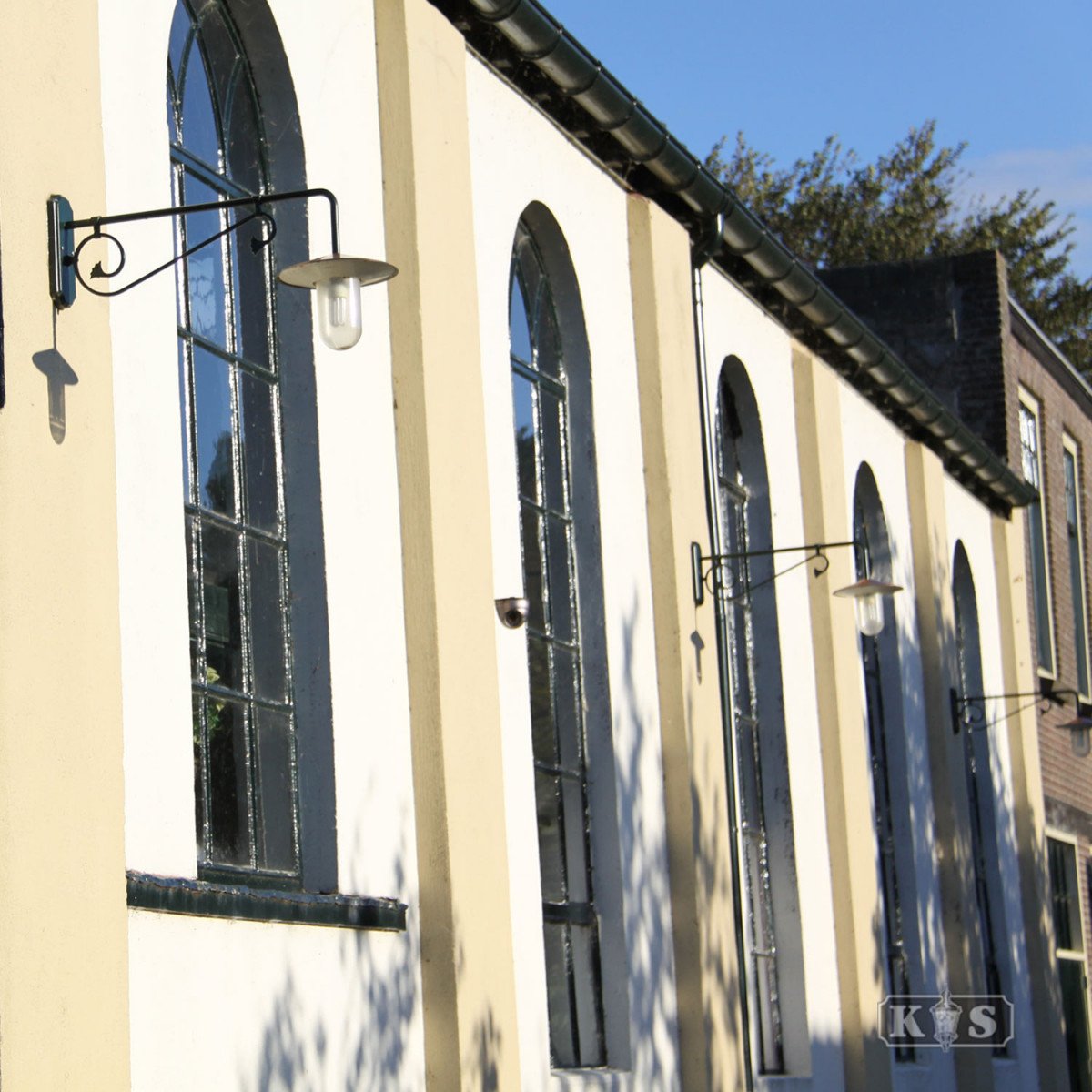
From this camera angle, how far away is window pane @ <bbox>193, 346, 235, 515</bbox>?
6973 millimetres

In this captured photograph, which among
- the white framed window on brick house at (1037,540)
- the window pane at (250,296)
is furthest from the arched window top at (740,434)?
the white framed window on brick house at (1037,540)

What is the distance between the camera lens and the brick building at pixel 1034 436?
20.2 metres

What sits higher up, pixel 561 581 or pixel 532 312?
pixel 532 312

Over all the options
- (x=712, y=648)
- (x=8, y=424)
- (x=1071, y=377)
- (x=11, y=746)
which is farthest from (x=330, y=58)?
(x=1071, y=377)

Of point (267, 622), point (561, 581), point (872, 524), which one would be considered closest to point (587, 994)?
point (561, 581)

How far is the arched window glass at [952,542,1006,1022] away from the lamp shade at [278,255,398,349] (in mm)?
12410

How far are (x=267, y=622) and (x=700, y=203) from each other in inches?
209

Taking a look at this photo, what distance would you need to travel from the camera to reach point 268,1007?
6602mm

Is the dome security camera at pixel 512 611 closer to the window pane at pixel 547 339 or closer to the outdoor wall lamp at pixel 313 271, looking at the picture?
the window pane at pixel 547 339

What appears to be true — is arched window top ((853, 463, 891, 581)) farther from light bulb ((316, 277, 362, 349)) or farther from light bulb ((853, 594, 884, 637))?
light bulb ((316, 277, 362, 349))

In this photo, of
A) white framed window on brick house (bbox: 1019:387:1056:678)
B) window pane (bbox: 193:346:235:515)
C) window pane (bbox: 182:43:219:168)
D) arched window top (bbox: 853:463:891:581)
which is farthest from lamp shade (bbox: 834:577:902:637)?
white framed window on brick house (bbox: 1019:387:1056:678)

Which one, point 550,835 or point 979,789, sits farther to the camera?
point 979,789

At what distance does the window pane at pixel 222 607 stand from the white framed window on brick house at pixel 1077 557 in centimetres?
1635

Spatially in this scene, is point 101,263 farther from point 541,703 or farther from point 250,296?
point 541,703
